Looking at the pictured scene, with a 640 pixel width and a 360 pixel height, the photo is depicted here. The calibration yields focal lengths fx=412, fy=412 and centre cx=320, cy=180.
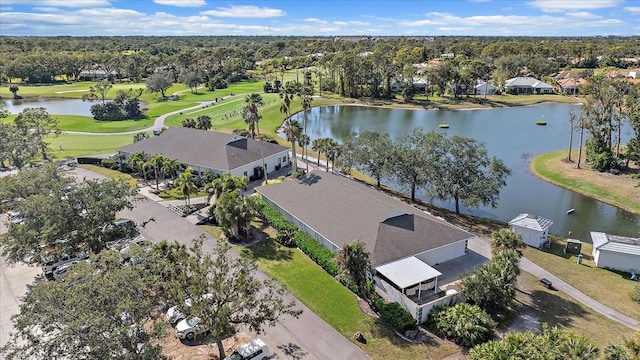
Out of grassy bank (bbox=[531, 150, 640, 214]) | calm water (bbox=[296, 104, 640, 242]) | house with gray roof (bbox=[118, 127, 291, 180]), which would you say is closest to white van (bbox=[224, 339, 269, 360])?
house with gray roof (bbox=[118, 127, 291, 180])

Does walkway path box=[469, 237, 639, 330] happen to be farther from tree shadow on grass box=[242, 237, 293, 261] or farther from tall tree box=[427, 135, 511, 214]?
tree shadow on grass box=[242, 237, 293, 261]

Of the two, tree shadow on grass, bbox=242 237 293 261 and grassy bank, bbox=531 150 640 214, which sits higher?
grassy bank, bbox=531 150 640 214

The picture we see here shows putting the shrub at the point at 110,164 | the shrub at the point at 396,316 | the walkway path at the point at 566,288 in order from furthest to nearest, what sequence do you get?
the shrub at the point at 110,164 < the walkway path at the point at 566,288 < the shrub at the point at 396,316

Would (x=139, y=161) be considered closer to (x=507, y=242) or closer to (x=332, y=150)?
(x=332, y=150)

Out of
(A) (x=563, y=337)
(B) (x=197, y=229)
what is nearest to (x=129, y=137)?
(B) (x=197, y=229)

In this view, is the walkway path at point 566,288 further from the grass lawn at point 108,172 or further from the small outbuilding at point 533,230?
the grass lawn at point 108,172

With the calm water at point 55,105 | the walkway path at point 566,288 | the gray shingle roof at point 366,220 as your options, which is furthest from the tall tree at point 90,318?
the calm water at point 55,105

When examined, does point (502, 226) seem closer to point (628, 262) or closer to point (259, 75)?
point (628, 262)
